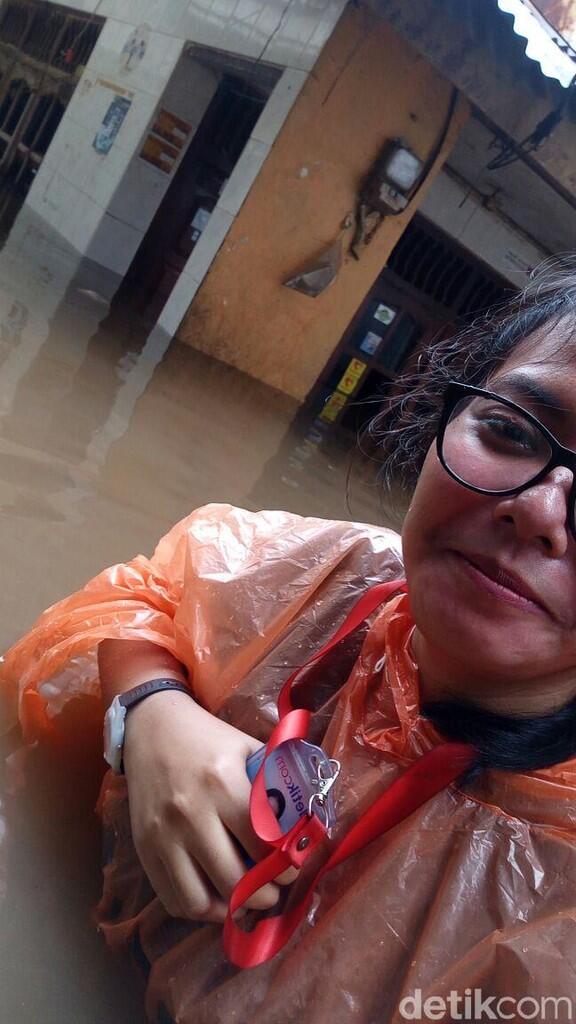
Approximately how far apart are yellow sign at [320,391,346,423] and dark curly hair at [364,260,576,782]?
524 centimetres

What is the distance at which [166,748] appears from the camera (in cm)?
107

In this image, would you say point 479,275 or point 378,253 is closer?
point 378,253

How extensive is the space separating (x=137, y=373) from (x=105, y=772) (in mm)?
3516

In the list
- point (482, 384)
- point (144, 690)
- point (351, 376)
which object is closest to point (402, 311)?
point (351, 376)

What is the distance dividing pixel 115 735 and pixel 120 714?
0.11ft

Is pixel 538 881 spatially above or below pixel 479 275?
below

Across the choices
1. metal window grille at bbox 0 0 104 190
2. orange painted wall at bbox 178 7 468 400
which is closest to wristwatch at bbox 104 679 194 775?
orange painted wall at bbox 178 7 468 400

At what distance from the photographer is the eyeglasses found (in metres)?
0.87

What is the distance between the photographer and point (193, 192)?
285 inches

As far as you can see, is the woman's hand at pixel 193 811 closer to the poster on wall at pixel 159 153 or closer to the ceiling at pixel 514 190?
the ceiling at pixel 514 190

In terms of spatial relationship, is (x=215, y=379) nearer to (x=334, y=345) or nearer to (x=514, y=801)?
Answer: (x=334, y=345)

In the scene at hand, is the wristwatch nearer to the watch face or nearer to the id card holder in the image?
the watch face

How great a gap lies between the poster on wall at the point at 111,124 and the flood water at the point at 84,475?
4.61 ft

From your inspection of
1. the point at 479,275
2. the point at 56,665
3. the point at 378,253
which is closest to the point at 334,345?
the point at 378,253
